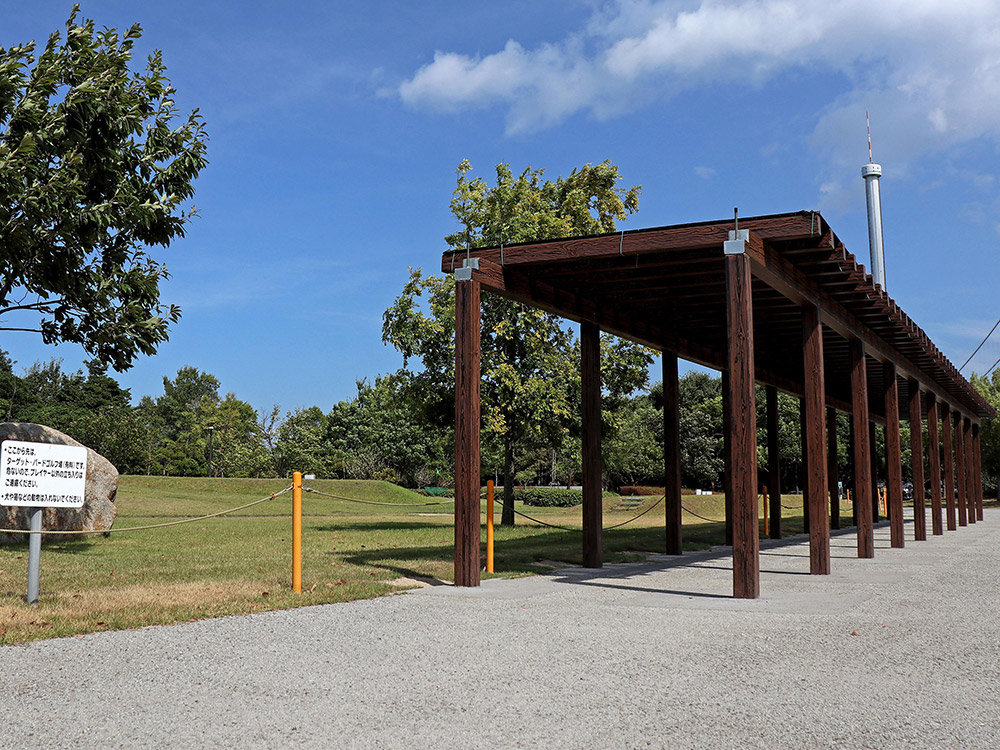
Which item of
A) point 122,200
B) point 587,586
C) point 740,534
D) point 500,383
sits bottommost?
point 587,586

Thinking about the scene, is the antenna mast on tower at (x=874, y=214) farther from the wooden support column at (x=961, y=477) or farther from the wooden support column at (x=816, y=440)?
the wooden support column at (x=816, y=440)

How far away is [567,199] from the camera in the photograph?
2614 cm

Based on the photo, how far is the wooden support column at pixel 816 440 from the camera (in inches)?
495

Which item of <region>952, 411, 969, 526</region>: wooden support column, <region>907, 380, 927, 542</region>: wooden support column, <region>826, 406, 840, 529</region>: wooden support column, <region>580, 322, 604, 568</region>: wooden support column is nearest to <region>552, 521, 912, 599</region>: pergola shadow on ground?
<region>580, 322, 604, 568</region>: wooden support column

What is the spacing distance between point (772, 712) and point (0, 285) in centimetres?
1479

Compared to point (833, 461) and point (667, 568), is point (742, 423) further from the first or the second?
point (833, 461)

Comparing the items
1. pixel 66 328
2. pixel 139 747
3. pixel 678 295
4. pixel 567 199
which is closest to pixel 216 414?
pixel 567 199

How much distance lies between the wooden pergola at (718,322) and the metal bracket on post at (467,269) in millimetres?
39

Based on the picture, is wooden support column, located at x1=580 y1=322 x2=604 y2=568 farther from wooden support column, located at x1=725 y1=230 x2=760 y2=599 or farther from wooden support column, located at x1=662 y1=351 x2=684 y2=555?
wooden support column, located at x1=725 y1=230 x2=760 y2=599

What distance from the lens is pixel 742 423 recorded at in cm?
1011

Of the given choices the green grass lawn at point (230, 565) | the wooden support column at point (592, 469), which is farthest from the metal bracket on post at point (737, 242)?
the green grass lawn at point (230, 565)

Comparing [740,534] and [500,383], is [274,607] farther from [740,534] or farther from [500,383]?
[500,383]

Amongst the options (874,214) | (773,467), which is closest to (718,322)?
(773,467)

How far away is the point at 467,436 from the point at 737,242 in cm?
392
